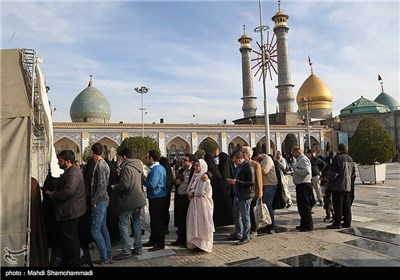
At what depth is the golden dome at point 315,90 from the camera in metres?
37.1

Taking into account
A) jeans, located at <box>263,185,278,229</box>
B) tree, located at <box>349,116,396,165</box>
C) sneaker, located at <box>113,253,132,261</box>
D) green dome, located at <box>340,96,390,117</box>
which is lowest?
sneaker, located at <box>113,253,132,261</box>

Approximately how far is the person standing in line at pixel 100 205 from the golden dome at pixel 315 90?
3658 cm

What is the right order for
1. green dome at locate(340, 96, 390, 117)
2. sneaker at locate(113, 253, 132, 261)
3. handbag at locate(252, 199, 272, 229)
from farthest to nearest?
1. green dome at locate(340, 96, 390, 117)
2. handbag at locate(252, 199, 272, 229)
3. sneaker at locate(113, 253, 132, 261)

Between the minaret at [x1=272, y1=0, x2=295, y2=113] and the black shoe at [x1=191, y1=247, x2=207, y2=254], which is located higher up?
Answer: the minaret at [x1=272, y1=0, x2=295, y2=113]

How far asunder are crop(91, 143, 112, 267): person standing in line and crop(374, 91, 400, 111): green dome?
140 ft

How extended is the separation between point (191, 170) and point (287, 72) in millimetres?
27730

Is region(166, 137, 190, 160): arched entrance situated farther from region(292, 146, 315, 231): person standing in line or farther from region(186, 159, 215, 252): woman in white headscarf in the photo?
region(186, 159, 215, 252): woman in white headscarf

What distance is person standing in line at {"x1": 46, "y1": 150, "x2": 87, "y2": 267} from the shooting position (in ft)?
11.3

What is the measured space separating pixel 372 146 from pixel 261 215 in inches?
274

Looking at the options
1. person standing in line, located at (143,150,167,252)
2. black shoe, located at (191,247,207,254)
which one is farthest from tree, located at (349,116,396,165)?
person standing in line, located at (143,150,167,252)

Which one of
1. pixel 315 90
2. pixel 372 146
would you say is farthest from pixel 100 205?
pixel 315 90

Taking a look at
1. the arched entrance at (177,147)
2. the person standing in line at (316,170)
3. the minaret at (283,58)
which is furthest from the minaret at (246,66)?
the person standing in line at (316,170)

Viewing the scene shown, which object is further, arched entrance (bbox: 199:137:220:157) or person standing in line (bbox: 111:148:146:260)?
arched entrance (bbox: 199:137:220:157)

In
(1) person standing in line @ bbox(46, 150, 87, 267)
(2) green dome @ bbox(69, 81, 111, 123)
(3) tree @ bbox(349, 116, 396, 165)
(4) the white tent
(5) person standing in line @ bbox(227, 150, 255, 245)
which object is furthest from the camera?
(2) green dome @ bbox(69, 81, 111, 123)
